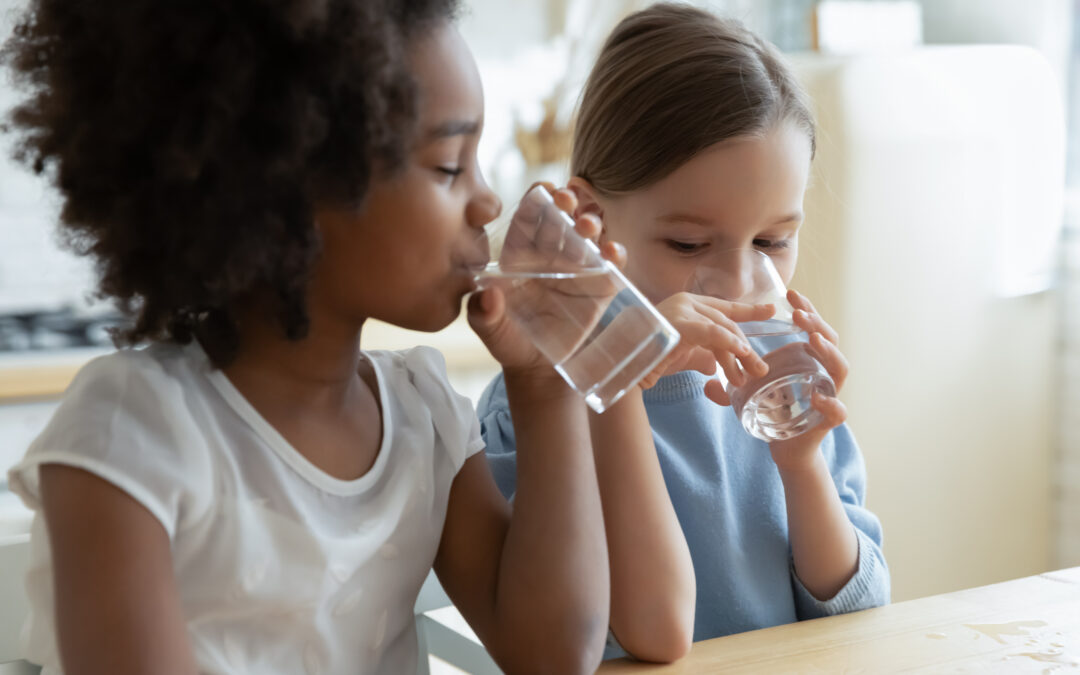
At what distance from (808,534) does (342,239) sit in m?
0.60

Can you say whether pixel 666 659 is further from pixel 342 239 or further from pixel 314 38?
pixel 314 38

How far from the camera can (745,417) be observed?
988 millimetres

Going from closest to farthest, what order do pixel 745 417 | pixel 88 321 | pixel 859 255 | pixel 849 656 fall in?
pixel 849 656, pixel 745 417, pixel 859 255, pixel 88 321

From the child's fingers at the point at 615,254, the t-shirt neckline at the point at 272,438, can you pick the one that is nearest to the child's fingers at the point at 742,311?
the child's fingers at the point at 615,254

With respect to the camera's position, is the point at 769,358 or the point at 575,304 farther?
the point at 769,358

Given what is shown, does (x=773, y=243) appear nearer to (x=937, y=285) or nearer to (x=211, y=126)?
(x=211, y=126)

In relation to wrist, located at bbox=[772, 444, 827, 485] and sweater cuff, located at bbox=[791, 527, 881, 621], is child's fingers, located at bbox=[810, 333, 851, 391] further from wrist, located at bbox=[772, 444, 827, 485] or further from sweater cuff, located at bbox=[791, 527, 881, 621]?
sweater cuff, located at bbox=[791, 527, 881, 621]

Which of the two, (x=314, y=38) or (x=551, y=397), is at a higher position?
(x=314, y=38)

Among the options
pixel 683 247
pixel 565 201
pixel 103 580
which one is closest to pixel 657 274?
pixel 683 247

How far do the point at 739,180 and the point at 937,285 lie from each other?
4.80 feet

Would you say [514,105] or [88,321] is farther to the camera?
[514,105]

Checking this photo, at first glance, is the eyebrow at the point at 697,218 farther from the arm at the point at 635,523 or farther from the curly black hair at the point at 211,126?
the curly black hair at the point at 211,126

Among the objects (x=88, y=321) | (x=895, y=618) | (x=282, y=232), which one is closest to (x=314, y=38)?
(x=282, y=232)

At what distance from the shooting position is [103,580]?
671mm
